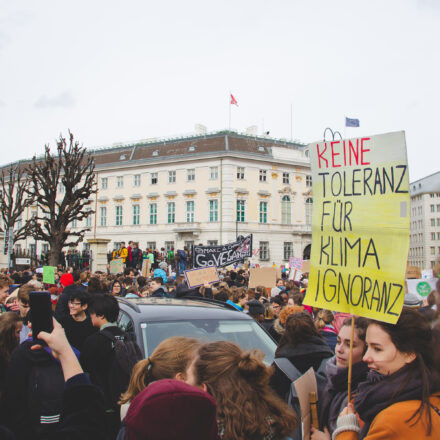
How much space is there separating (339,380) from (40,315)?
1.87m

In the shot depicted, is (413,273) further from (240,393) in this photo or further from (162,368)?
(240,393)

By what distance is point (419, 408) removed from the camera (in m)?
2.24

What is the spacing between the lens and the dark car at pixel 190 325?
4773 mm

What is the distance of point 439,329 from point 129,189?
5088 cm

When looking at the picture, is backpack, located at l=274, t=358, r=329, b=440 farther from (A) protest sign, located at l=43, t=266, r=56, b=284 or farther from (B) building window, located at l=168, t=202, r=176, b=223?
(B) building window, located at l=168, t=202, r=176, b=223

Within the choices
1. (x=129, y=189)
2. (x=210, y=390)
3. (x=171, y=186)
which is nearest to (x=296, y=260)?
(x=210, y=390)

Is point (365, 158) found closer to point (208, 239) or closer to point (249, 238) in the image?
point (249, 238)

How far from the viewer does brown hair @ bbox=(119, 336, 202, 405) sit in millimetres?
2809

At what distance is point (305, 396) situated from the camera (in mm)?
3119

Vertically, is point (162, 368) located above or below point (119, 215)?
below

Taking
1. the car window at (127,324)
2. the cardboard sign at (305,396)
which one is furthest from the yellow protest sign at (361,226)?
the car window at (127,324)

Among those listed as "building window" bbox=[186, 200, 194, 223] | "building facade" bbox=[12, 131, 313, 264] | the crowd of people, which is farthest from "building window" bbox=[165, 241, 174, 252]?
the crowd of people

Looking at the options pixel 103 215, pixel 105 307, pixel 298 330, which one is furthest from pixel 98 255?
pixel 103 215

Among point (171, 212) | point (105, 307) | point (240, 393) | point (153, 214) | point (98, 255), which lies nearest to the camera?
point (240, 393)
